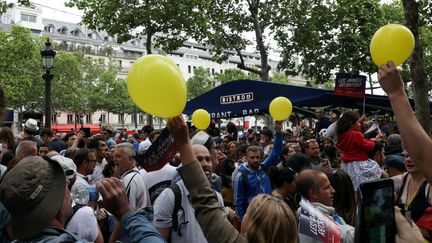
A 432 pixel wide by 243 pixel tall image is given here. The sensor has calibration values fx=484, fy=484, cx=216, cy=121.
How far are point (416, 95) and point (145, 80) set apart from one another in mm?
7969

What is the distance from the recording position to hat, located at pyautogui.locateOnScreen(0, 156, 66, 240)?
5.98ft

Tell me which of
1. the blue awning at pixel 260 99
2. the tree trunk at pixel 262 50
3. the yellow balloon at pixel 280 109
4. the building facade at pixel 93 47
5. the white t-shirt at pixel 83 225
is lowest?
the white t-shirt at pixel 83 225

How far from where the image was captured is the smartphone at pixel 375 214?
2062mm

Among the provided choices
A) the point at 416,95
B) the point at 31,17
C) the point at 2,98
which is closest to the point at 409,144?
the point at 2,98

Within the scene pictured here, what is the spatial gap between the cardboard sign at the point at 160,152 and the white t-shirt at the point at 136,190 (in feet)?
2.23

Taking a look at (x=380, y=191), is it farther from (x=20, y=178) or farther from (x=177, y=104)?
(x=20, y=178)

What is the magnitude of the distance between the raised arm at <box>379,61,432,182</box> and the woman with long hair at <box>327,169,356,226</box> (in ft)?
5.14

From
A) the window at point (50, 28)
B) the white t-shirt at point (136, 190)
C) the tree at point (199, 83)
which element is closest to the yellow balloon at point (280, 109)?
the white t-shirt at point (136, 190)

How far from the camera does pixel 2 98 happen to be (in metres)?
2.62

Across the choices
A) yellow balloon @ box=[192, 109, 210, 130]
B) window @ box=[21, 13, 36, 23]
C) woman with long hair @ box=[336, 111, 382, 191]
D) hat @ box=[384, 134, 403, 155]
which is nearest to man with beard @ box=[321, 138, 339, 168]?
hat @ box=[384, 134, 403, 155]

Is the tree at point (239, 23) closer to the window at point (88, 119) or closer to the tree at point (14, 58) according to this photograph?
the tree at point (14, 58)

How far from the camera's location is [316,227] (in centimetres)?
262

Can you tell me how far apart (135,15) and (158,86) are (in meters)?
17.9

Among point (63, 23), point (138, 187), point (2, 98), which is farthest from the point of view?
point (63, 23)
